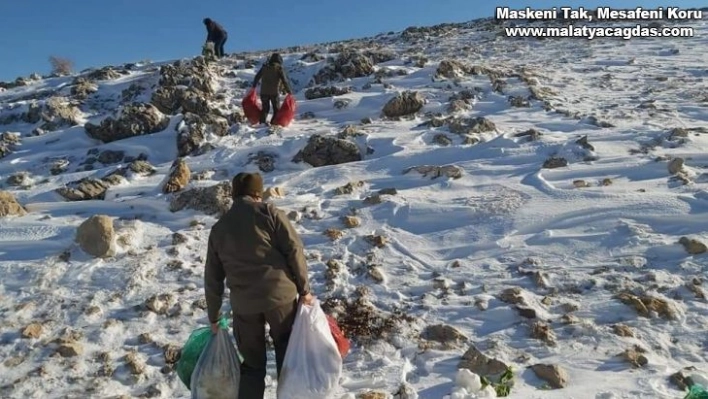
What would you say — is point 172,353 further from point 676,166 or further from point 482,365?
point 676,166

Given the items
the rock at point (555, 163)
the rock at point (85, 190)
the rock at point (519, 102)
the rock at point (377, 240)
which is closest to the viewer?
the rock at point (377, 240)

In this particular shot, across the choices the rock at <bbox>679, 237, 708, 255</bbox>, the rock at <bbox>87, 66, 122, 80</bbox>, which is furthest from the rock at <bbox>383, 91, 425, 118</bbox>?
the rock at <bbox>87, 66, 122, 80</bbox>

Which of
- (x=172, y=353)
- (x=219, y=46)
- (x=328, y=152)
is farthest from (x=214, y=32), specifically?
Result: (x=172, y=353)

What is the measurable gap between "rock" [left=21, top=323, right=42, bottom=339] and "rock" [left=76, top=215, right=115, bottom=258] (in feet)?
3.64

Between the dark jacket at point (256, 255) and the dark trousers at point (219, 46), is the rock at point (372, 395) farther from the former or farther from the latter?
the dark trousers at point (219, 46)

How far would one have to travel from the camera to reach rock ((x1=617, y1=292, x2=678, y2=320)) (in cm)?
432

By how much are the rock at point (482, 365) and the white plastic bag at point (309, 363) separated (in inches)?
44.2

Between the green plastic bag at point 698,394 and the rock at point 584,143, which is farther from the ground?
the rock at point 584,143

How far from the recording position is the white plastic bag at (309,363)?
321cm

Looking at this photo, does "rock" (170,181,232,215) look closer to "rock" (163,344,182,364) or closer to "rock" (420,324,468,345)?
"rock" (163,344,182,364)

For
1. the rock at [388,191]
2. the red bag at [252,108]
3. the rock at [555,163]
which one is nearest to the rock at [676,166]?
the rock at [555,163]

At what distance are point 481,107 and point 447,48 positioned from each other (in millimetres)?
7831

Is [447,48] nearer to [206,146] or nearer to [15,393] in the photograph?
[206,146]

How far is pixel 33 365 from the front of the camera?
13.3ft
